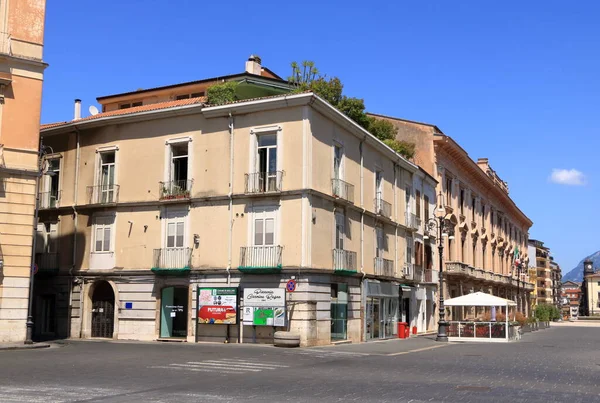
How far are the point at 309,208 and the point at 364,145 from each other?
822 cm

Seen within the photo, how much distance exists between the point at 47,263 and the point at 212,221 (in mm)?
10276

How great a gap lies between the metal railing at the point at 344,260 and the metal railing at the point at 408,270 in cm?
907

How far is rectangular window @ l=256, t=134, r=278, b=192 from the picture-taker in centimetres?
3025

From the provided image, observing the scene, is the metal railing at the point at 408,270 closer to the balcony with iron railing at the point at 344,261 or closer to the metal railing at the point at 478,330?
the metal railing at the point at 478,330

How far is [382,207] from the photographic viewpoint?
37.8m

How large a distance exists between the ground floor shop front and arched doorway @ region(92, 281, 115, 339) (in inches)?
1.9

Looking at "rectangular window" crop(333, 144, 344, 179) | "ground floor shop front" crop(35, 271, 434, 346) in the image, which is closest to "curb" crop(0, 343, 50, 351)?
"ground floor shop front" crop(35, 271, 434, 346)

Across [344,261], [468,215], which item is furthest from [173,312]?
[468,215]

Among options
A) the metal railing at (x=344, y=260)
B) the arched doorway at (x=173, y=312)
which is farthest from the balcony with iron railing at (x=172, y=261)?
the metal railing at (x=344, y=260)

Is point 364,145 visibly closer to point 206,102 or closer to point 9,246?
point 206,102

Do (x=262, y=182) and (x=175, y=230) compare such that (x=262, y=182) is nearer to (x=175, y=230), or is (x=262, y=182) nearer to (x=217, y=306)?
(x=175, y=230)

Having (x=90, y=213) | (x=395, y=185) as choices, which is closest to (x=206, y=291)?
(x=90, y=213)

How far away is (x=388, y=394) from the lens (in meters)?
13.2

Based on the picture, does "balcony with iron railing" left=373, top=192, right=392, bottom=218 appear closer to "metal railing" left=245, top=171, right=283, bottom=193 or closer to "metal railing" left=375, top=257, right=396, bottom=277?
"metal railing" left=375, top=257, right=396, bottom=277
